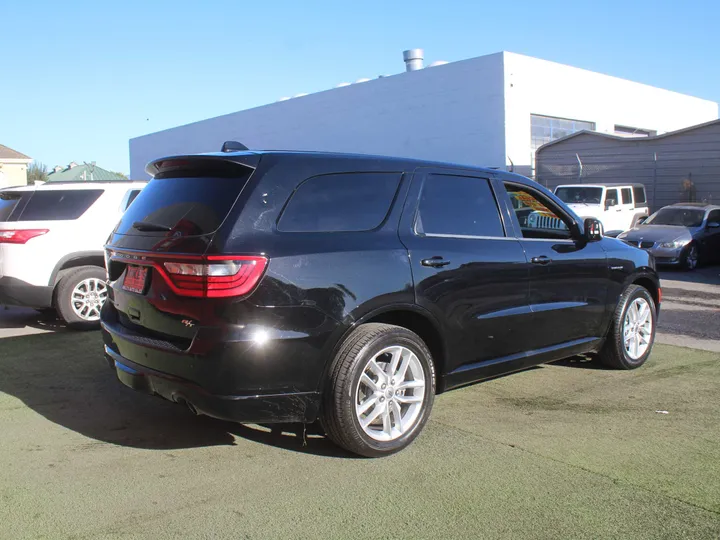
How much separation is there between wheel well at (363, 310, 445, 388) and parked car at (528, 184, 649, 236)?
1479cm

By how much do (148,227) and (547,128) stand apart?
26.2 metres

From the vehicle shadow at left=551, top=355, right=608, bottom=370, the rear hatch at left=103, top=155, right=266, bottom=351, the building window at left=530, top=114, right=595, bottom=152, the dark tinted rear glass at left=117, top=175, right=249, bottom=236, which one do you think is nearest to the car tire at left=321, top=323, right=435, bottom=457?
the rear hatch at left=103, top=155, right=266, bottom=351

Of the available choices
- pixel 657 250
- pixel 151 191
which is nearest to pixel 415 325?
pixel 151 191

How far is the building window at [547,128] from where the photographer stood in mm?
27688

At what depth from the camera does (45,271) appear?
8.04 metres

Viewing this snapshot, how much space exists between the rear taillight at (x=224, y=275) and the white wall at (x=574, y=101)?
23375 millimetres

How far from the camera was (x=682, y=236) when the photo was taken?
50.9 ft

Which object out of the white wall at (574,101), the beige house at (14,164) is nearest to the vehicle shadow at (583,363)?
the white wall at (574,101)

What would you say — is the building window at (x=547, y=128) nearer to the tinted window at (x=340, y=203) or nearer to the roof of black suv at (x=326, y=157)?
the roof of black suv at (x=326, y=157)

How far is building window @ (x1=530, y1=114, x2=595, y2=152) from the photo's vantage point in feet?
90.8

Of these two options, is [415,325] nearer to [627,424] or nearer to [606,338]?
[627,424]

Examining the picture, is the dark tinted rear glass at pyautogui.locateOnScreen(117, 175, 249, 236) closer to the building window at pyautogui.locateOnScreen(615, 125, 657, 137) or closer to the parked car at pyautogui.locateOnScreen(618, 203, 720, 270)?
the parked car at pyautogui.locateOnScreen(618, 203, 720, 270)

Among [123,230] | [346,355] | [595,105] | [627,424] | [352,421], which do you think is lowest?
[627,424]

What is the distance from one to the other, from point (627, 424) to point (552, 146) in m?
22.0
